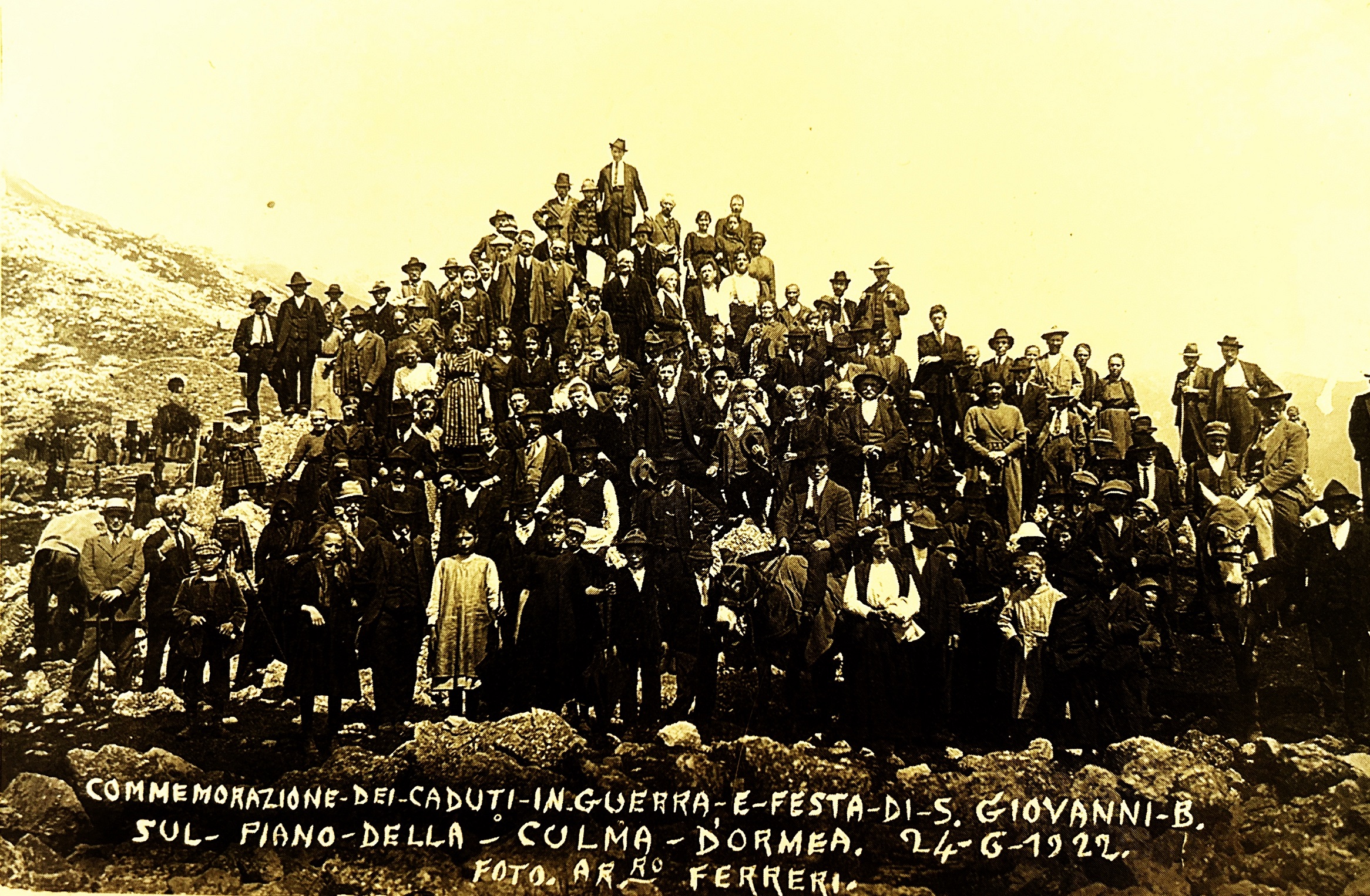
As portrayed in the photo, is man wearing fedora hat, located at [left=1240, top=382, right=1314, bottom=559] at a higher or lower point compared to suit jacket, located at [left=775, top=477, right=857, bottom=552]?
higher

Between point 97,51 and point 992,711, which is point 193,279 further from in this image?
point 992,711

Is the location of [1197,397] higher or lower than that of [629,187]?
lower

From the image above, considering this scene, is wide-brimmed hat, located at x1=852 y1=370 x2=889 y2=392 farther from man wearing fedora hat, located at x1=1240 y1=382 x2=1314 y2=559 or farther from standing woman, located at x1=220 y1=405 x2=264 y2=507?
standing woman, located at x1=220 y1=405 x2=264 y2=507

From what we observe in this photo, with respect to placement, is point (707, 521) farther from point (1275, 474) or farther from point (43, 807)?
point (43, 807)

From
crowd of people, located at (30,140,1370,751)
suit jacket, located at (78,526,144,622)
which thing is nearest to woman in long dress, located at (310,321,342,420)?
crowd of people, located at (30,140,1370,751)

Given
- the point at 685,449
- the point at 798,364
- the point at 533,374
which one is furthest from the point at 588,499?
the point at 798,364

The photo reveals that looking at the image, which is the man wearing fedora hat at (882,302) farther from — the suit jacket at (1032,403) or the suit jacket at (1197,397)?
the suit jacket at (1197,397)

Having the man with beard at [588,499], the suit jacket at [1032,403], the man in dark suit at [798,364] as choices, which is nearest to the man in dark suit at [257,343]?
the man with beard at [588,499]

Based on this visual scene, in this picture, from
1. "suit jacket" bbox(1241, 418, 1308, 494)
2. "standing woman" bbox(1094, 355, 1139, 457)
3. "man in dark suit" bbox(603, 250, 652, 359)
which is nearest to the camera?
"suit jacket" bbox(1241, 418, 1308, 494)
